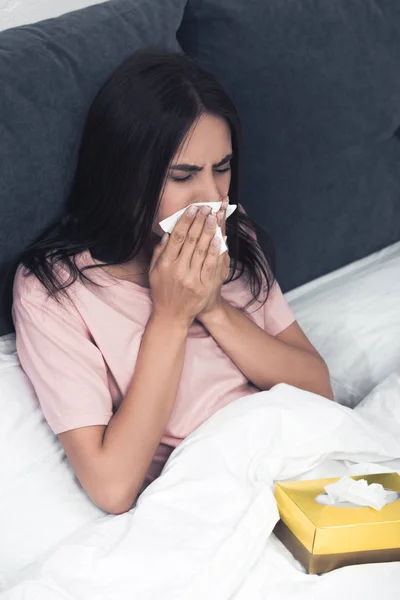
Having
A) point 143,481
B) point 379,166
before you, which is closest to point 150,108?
point 143,481

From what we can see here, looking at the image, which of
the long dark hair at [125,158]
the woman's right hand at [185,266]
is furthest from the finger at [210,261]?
the long dark hair at [125,158]

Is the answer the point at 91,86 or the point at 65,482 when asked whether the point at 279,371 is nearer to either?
the point at 65,482

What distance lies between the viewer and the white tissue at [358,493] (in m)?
1.15

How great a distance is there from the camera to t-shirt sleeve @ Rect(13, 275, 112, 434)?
126 centimetres

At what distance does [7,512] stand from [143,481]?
203 mm

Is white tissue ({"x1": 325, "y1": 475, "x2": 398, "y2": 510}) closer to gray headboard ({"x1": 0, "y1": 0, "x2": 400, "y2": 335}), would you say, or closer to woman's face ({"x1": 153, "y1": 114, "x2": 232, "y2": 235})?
woman's face ({"x1": 153, "y1": 114, "x2": 232, "y2": 235})

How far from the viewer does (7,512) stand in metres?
1.24

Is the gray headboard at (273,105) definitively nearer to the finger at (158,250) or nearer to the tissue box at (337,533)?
the finger at (158,250)

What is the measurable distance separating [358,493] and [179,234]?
0.47m

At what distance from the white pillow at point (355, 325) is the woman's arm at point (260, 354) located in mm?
177

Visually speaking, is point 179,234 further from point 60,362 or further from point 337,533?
point 337,533

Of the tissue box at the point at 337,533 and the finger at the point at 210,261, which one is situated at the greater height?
the finger at the point at 210,261

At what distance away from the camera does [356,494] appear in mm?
1153

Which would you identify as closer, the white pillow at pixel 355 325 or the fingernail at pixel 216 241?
the fingernail at pixel 216 241
